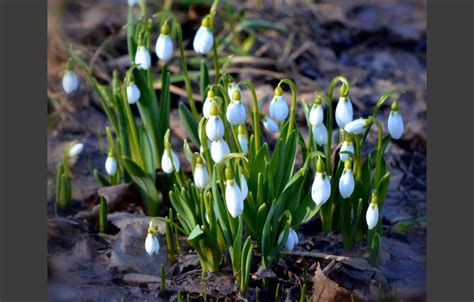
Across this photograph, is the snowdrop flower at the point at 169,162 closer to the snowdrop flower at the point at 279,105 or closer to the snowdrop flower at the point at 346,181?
the snowdrop flower at the point at 279,105

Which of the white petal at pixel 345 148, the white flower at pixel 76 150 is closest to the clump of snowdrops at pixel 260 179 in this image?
the white petal at pixel 345 148

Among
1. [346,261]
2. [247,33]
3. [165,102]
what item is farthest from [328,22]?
[346,261]

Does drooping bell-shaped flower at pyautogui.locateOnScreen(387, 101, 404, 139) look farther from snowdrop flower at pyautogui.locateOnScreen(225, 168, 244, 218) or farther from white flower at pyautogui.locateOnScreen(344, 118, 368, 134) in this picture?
snowdrop flower at pyautogui.locateOnScreen(225, 168, 244, 218)

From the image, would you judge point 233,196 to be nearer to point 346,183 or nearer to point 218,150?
point 218,150

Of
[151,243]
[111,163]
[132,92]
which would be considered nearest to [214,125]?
[151,243]

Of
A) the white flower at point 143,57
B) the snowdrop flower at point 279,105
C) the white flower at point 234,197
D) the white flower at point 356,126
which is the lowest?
the white flower at point 234,197

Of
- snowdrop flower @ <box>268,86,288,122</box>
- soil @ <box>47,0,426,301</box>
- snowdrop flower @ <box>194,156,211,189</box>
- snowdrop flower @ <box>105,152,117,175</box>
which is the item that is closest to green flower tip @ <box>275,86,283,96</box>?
snowdrop flower @ <box>268,86,288,122</box>
